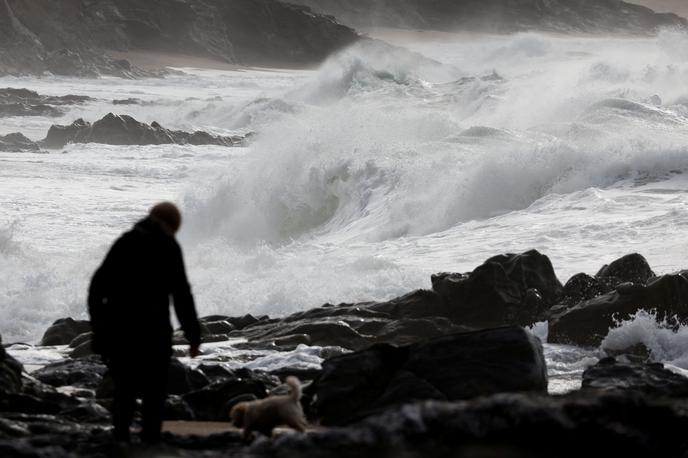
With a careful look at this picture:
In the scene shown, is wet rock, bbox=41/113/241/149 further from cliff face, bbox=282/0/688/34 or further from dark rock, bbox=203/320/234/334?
cliff face, bbox=282/0/688/34

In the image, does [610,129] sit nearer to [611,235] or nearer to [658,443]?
[611,235]

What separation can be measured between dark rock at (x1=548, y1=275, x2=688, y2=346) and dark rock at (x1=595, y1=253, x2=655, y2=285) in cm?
143

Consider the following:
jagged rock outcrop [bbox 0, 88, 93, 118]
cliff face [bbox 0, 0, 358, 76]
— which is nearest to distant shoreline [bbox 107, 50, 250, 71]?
cliff face [bbox 0, 0, 358, 76]

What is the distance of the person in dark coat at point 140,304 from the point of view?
206 inches

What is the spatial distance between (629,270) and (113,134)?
114ft

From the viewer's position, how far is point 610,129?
91.4ft

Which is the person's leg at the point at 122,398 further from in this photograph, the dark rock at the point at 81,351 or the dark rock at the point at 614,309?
the dark rock at the point at 614,309

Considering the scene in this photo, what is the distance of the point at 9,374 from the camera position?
7574 mm

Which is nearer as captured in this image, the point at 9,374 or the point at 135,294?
the point at 135,294

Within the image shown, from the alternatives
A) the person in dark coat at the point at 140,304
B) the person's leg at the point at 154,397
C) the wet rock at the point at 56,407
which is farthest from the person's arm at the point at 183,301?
the wet rock at the point at 56,407

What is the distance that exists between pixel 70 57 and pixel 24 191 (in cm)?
6698

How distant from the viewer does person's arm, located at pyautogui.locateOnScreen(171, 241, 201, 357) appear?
209 inches

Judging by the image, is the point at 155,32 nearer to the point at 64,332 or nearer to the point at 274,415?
the point at 64,332

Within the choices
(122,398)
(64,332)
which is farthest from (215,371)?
(64,332)
